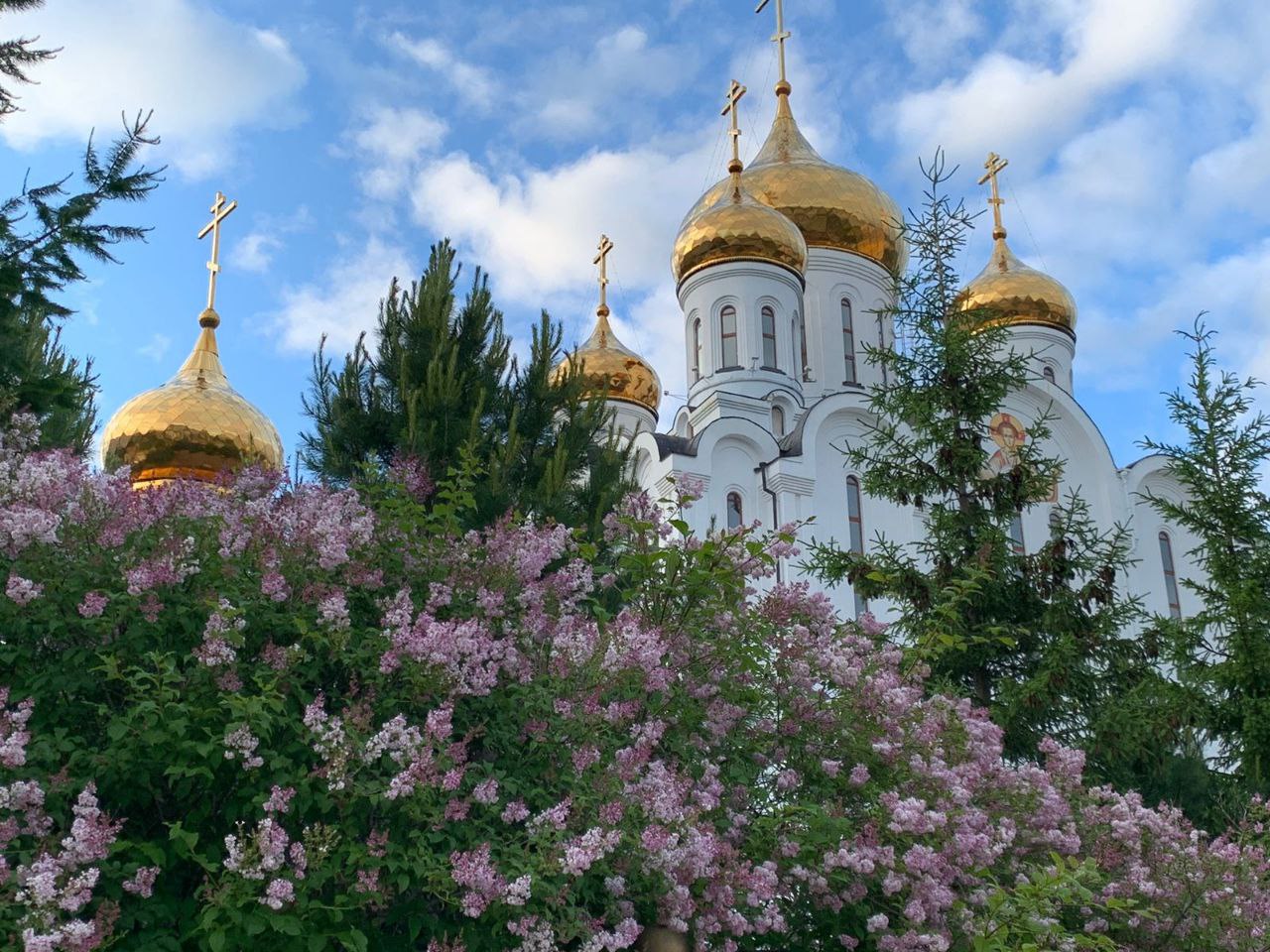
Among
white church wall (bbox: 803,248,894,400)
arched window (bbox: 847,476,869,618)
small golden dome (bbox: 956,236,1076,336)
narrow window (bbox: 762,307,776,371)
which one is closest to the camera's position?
arched window (bbox: 847,476,869,618)

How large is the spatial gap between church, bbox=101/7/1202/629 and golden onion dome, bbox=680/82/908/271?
0.12ft

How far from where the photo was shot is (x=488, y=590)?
4637mm

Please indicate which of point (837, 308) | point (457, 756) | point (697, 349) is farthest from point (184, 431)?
point (457, 756)

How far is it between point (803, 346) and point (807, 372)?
1.58ft

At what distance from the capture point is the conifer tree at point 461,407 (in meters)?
8.88

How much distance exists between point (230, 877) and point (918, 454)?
7.57 m

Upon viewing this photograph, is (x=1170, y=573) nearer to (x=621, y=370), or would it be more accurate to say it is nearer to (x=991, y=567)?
(x=621, y=370)

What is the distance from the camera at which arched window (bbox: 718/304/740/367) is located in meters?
22.1

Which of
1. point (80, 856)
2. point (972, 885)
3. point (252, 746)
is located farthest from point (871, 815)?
point (80, 856)

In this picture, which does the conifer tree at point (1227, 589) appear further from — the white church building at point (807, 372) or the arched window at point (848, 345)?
the arched window at point (848, 345)

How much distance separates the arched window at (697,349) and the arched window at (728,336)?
0.43m

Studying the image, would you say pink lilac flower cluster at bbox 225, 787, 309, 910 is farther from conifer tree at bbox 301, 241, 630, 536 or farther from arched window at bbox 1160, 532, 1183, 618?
arched window at bbox 1160, 532, 1183, 618

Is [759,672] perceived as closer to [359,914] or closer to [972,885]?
[972,885]

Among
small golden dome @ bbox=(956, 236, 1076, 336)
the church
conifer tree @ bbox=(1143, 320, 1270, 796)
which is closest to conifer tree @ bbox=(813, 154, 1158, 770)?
conifer tree @ bbox=(1143, 320, 1270, 796)
